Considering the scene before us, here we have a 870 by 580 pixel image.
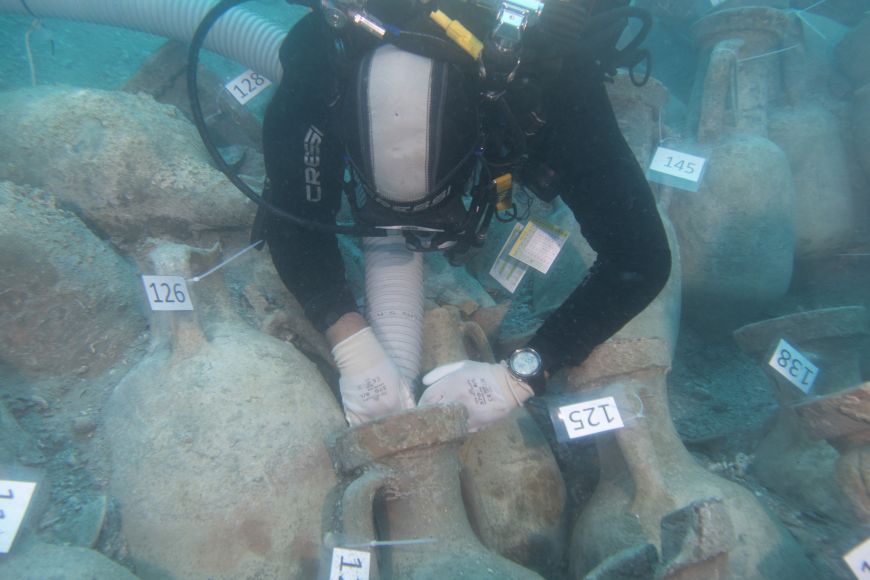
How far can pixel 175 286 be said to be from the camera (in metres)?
2.13

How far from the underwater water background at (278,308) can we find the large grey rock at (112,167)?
0.01 metres

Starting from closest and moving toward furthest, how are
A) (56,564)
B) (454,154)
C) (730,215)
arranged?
1. (56,564)
2. (454,154)
3. (730,215)

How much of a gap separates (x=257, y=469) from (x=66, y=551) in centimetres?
60

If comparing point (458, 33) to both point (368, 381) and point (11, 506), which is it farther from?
point (11, 506)

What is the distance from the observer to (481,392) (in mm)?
2188

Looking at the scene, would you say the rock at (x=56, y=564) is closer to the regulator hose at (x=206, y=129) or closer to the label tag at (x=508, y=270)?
the regulator hose at (x=206, y=129)

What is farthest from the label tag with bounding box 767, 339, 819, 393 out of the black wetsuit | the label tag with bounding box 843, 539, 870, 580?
the label tag with bounding box 843, 539, 870, 580

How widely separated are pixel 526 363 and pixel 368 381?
2.32ft

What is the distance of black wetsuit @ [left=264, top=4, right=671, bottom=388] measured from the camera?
6.51 ft

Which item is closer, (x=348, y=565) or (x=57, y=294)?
(x=348, y=565)

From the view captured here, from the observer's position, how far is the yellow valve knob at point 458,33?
167cm

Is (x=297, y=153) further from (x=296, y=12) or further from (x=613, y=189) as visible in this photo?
(x=296, y=12)

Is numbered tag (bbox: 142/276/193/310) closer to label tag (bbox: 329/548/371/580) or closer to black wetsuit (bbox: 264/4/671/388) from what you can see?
black wetsuit (bbox: 264/4/671/388)

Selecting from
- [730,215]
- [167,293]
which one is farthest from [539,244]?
[167,293]
